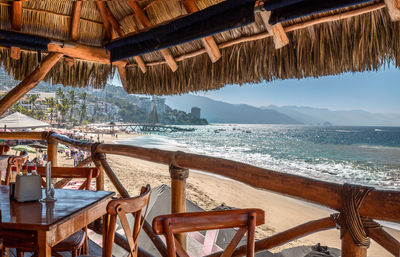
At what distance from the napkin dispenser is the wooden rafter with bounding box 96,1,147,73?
2.16 m

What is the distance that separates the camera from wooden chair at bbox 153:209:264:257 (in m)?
0.73

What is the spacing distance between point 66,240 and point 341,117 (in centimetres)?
8731

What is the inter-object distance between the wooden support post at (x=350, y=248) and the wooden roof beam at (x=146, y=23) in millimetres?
2439

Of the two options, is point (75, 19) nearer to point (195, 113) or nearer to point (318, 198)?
point (318, 198)

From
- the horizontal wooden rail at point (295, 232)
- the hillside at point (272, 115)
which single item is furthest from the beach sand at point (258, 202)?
the hillside at point (272, 115)

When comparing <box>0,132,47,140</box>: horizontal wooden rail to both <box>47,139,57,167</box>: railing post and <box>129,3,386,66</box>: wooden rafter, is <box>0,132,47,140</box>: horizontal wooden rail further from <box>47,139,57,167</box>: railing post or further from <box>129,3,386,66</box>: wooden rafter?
<box>129,3,386,66</box>: wooden rafter

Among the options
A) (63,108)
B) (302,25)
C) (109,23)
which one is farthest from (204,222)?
(63,108)

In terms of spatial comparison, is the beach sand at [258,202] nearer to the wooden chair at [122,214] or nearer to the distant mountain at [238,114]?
the wooden chair at [122,214]

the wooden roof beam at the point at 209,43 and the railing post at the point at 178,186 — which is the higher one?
the wooden roof beam at the point at 209,43

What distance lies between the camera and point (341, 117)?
78125 millimetres

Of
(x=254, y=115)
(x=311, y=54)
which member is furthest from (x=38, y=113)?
Result: (x=254, y=115)

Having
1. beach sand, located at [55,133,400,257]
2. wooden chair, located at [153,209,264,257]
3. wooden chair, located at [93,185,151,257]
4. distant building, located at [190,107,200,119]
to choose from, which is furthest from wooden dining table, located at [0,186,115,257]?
distant building, located at [190,107,200,119]

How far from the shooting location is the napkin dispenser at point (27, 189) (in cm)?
122

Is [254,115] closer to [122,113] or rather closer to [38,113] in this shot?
[122,113]
